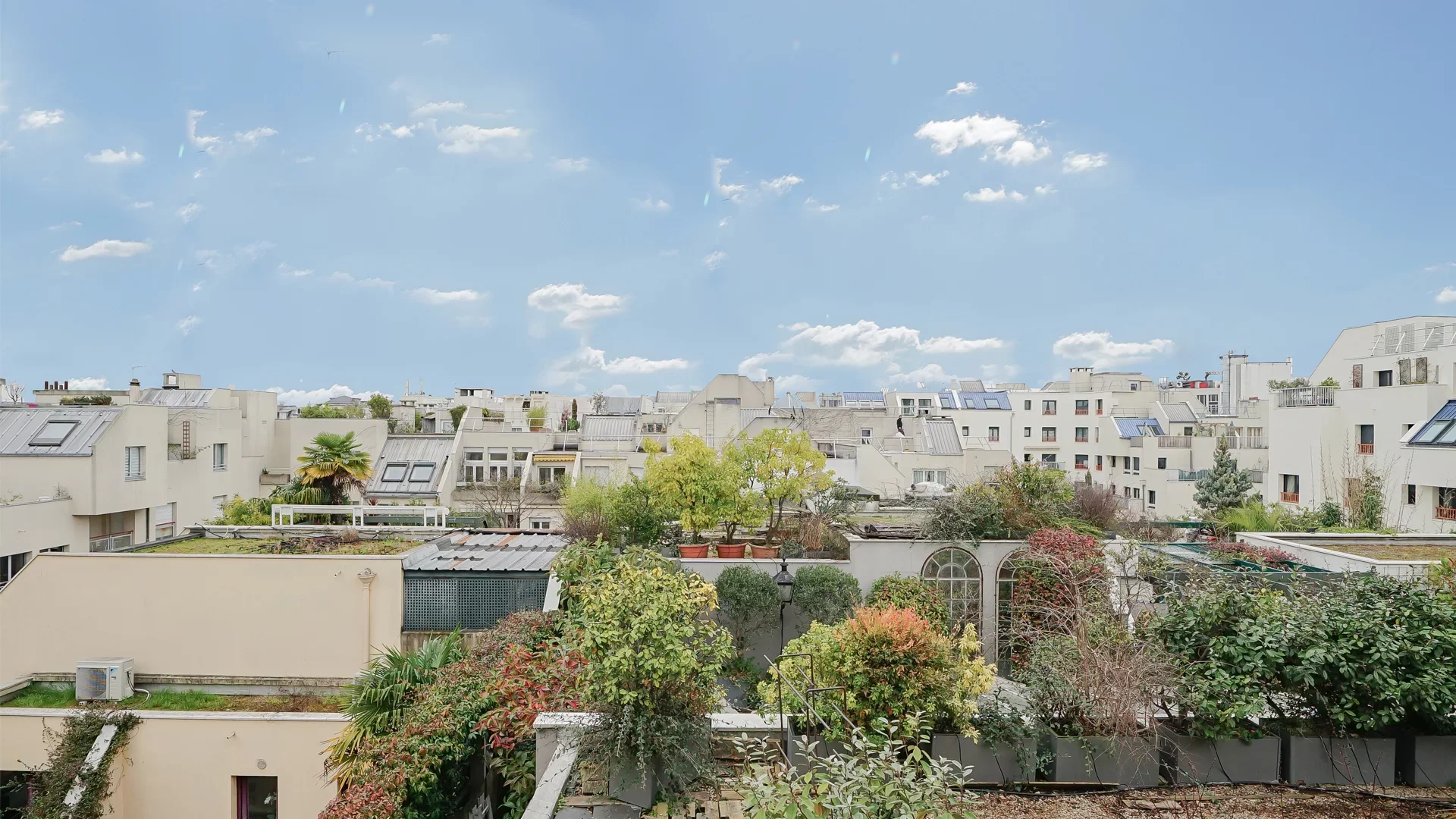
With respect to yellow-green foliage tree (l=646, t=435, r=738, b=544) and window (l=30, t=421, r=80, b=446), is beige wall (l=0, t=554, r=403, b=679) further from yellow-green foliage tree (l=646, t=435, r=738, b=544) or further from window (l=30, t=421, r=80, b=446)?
window (l=30, t=421, r=80, b=446)

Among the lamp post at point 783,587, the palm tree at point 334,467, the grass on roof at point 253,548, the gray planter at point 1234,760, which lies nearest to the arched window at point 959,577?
the lamp post at point 783,587

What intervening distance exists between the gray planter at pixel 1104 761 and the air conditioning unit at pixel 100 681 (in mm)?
12434

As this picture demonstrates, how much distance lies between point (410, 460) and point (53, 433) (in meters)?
10.2

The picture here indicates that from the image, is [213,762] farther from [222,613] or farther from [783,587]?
[783,587]

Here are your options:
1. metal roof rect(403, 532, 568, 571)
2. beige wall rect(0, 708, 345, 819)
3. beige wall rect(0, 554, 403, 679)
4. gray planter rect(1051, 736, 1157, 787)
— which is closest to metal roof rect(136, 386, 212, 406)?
beige wall rect(0, 554, 403, 679)

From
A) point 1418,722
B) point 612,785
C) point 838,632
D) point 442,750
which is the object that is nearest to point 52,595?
point 442,750

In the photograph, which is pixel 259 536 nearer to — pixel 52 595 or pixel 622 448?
pixel 52 595

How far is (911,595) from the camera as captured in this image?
39.1 feet

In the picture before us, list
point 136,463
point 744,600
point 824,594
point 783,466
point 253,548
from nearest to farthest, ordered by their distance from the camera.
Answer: point 744,600 < point 824,594 < point 253,548 < point 783,466 < point 136,463

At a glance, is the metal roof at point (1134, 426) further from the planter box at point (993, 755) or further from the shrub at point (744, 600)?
the planter box at point (993, 755)

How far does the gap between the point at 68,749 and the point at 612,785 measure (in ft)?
29.6

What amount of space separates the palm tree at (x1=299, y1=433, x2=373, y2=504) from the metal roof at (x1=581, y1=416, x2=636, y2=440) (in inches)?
531

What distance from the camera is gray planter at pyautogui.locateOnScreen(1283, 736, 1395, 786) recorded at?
21.1ft

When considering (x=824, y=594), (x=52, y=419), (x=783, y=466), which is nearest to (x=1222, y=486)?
(x=783, y=466)
